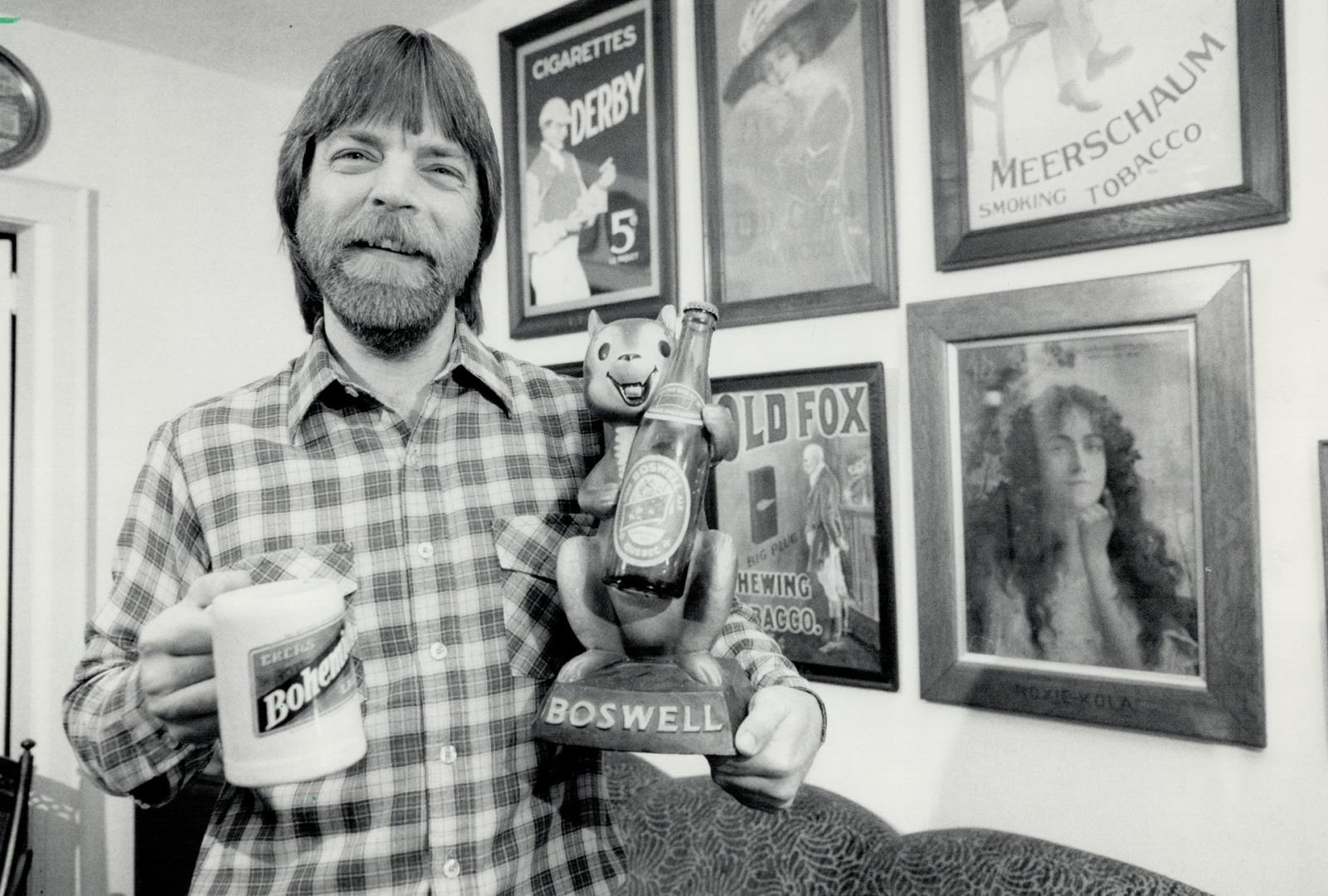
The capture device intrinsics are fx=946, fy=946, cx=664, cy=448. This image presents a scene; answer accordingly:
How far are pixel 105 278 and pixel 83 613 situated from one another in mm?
833

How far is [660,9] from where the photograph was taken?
1.89 metres

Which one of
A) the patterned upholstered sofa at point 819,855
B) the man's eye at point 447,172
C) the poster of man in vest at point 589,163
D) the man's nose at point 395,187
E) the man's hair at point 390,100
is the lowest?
the patterned upholstered sofa at point 819,855

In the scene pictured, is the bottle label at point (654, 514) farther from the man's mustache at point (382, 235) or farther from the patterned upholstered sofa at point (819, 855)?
the patterned upholstered sofa at point (819, 855)

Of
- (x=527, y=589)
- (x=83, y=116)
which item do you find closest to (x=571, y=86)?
(x=83, y=116)

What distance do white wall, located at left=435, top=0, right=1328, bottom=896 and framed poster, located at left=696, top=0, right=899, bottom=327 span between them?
4cm

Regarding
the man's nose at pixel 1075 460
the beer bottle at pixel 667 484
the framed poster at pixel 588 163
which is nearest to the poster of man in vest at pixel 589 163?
the framed poster at pixel 588 163

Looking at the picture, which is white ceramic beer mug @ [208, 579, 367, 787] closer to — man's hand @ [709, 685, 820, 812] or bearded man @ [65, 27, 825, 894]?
bearded man @ [65, 27, 825, 894]

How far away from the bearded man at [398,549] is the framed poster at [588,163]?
0.94 meters

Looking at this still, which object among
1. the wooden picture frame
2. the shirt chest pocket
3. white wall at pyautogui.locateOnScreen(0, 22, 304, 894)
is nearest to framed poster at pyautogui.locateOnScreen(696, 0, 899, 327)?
the wooden picture frame

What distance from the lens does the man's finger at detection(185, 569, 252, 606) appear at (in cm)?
68

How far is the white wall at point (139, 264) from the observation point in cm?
228

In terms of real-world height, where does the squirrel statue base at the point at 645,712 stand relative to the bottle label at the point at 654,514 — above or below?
below

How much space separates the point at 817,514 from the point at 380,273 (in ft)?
3.24

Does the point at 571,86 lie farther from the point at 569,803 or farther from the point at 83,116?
the point at 569,803
